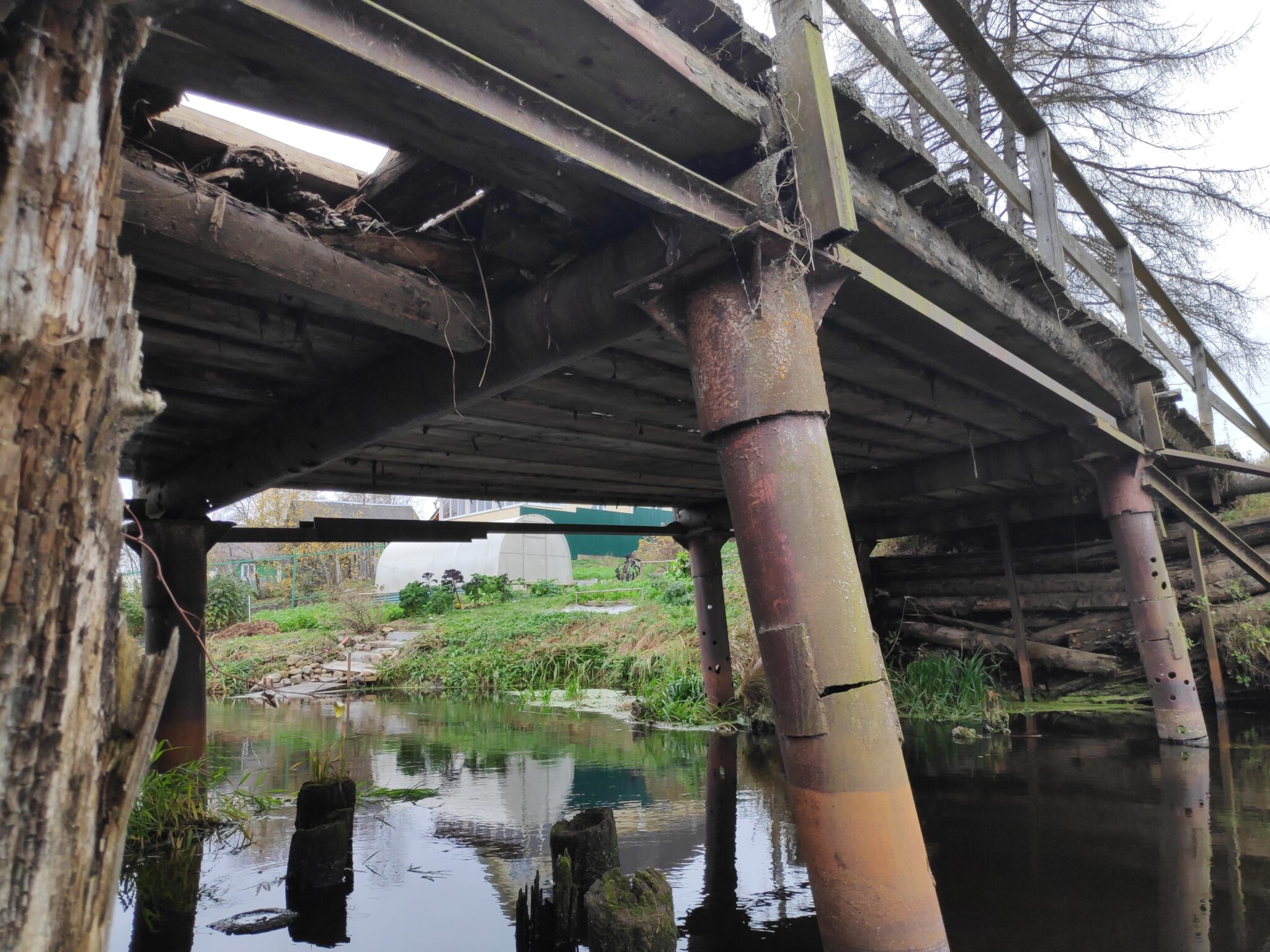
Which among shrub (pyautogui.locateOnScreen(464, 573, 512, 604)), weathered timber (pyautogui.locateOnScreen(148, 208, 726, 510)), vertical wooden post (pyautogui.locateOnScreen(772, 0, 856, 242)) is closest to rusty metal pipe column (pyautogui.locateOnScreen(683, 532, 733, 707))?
weathered timber (pyautogui.locateOnScreen(148, 208, 726, 510))

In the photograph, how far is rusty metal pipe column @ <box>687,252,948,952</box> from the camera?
2420 millimetres

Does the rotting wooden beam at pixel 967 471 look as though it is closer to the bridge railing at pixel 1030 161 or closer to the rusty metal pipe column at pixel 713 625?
the bridge railing at pixel 1030 161

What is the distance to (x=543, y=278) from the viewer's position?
11.7 feet

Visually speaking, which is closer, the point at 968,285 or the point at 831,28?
the point at 968,285

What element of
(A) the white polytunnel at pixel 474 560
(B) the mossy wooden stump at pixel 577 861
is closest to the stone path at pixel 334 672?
(A) the white polytunnel at pixel 474 560

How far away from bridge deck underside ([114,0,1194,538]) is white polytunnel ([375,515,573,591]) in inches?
643

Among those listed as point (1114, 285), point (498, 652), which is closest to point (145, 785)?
point (1114, 285)

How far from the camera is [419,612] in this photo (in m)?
20.4

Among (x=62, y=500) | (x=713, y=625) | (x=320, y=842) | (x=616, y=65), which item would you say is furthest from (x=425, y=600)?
(x=62, y=500)

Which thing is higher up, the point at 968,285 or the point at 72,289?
the point at 968,285

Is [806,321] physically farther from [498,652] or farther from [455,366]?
[498,652]

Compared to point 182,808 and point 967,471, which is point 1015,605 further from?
point 182,808

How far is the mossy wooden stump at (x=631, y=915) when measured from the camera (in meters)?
2.80

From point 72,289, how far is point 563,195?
5.98 ft
